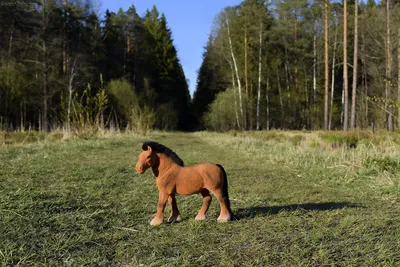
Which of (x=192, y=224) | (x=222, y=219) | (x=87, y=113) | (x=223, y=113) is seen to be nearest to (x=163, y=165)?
(x=192, y=224)

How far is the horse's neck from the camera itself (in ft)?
8.64

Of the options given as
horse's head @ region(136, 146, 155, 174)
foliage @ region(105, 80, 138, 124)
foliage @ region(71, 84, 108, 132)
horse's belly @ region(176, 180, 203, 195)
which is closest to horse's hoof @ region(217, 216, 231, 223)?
horse's belly @ region(176, 180, 203, 195)

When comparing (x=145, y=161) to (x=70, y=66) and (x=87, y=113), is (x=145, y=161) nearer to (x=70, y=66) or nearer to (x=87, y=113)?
(x=87, y=113)

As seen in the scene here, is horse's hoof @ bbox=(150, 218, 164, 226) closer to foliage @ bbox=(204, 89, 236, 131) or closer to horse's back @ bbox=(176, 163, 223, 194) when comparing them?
horse's back @ bbox=(176, 163, 223, 194)

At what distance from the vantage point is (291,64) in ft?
107

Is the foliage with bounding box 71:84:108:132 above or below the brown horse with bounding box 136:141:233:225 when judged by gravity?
above

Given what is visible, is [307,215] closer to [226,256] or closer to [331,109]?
[226,256]

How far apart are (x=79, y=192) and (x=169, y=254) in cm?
185

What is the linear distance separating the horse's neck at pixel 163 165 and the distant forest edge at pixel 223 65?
32.5ft

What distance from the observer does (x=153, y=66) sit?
124 feet

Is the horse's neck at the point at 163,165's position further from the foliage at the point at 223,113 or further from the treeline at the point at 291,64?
the foliage at the point at 223,113

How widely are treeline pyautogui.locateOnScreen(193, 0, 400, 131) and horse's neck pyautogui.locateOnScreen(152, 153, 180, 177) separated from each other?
69.7ft

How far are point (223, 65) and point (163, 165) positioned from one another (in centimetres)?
3082

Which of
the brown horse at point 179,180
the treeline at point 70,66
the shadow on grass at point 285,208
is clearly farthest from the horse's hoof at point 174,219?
the treeline at point 70,66
